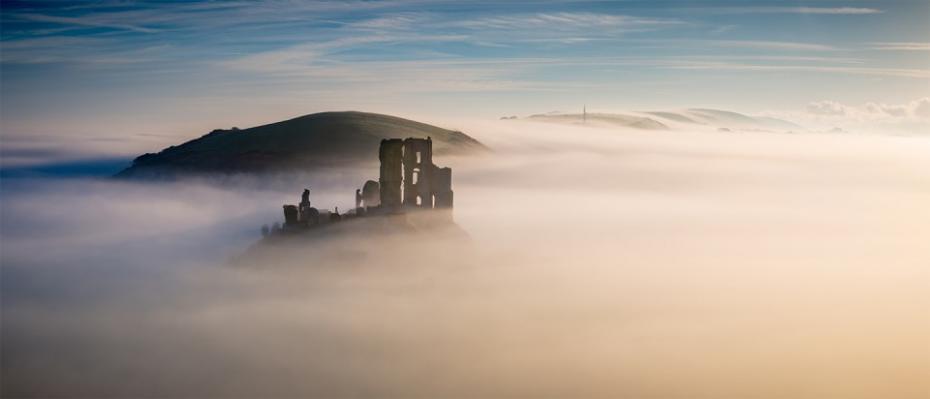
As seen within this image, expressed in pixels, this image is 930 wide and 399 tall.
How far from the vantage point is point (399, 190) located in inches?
3893

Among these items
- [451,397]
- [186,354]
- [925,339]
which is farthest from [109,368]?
[925,339]

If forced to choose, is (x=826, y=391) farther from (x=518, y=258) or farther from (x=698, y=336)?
(x=518, y=258)

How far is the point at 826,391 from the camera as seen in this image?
10325cm

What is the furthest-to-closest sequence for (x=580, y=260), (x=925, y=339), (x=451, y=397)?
(x=580, y=260)
(x=925, y=339)
(x=451, y=397)

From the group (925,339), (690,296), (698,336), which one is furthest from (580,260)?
(925,339)

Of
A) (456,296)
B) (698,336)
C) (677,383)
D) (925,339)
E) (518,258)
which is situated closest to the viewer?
(677,383)

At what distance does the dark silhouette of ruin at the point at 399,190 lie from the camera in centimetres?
9688

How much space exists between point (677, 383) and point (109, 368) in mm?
66774

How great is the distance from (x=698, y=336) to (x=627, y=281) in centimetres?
3769

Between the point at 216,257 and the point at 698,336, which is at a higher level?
the point at 216,257

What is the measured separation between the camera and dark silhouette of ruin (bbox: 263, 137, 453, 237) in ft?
318

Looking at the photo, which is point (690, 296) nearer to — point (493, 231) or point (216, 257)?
point (493, 231)

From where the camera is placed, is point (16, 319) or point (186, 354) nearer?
point (186, 354)

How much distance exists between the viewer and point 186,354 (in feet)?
319
